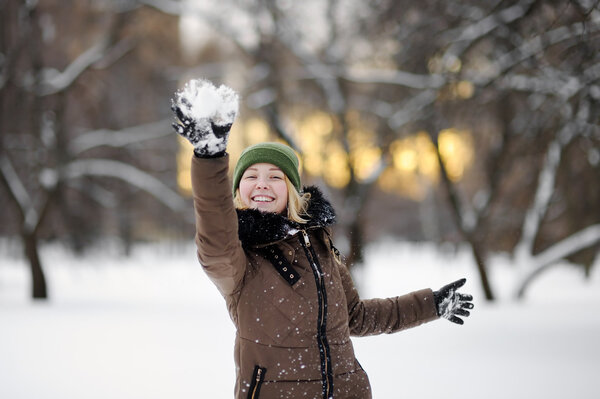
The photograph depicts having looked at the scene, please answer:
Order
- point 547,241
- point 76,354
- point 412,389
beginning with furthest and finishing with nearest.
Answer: point 547,241 → point 76,354 → point 412,389

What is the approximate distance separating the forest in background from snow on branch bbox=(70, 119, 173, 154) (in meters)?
0.04

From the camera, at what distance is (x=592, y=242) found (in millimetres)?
7504

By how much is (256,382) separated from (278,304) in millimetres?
255

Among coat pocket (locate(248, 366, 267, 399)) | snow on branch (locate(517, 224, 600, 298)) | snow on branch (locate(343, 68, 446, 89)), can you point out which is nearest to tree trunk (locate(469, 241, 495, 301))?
snow on branch (locate(517, 224, 600, 298))

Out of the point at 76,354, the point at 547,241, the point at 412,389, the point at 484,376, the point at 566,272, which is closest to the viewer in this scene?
the point at 412,389

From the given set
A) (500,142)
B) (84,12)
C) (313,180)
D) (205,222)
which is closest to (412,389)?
(205,222)

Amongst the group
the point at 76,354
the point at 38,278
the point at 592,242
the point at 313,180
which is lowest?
the point at 76,354

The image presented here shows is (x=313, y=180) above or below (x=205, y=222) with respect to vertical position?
above

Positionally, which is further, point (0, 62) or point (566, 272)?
point (566, 272)

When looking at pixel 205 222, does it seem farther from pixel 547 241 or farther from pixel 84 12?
pixel 547 241

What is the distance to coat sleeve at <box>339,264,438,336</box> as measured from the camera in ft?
6.95

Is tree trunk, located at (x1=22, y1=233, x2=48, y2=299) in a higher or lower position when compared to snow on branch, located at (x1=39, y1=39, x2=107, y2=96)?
lower

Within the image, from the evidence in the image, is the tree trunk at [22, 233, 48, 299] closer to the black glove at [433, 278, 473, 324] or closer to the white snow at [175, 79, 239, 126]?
the black glove at [433, 278, 473, 324]

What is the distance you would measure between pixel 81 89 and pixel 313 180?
193 inches
